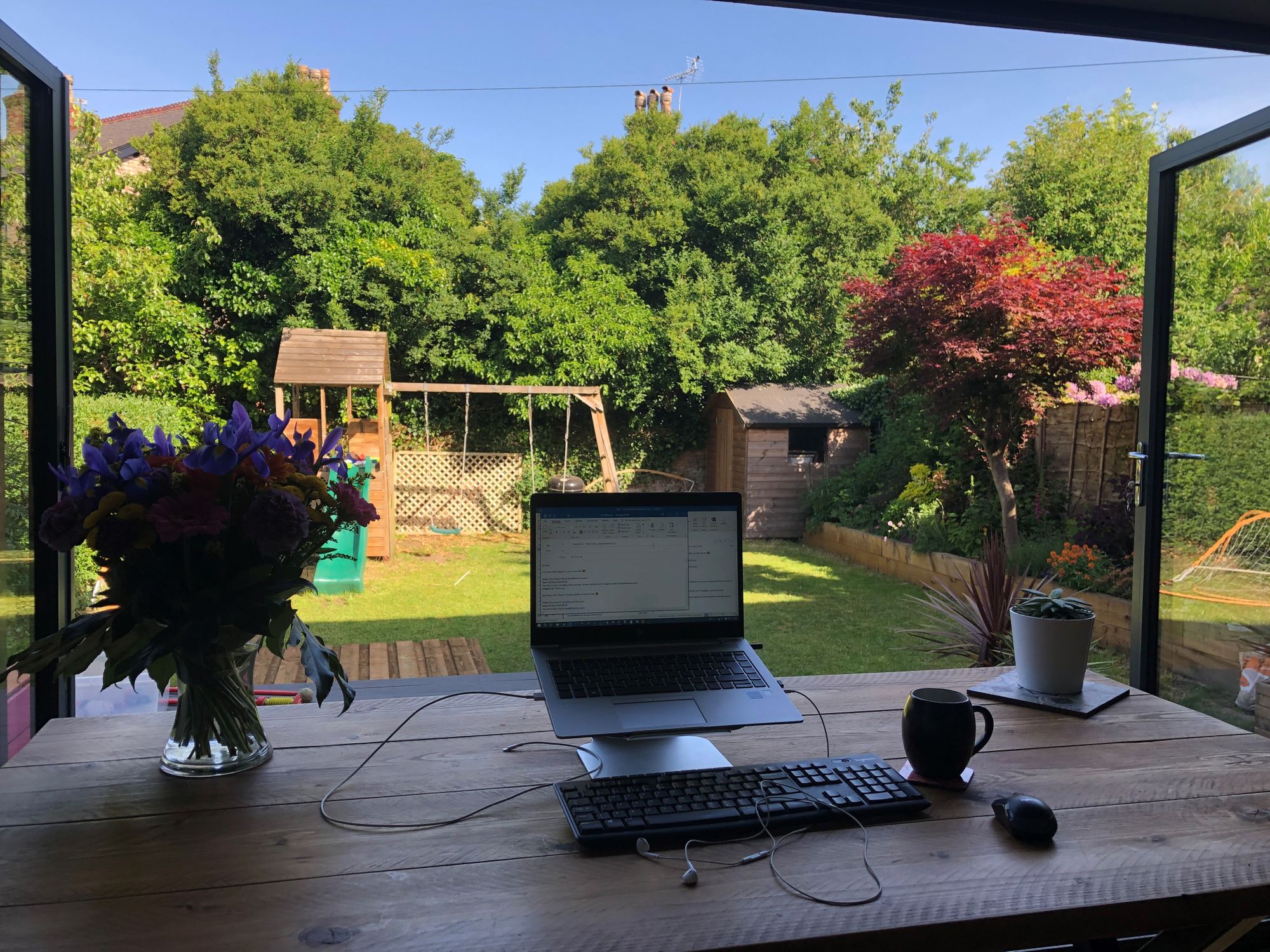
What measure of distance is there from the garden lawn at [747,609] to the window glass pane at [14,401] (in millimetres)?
2934

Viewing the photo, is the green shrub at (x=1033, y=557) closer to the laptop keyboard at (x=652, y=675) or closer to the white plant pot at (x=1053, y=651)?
the white plant pot at (x=1053, y=651)

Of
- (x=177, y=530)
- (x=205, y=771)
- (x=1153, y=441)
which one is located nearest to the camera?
(x=177, y=530)

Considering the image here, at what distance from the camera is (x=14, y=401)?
2051mm

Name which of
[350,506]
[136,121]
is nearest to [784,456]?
[350,506]

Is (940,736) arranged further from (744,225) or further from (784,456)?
(744,225)

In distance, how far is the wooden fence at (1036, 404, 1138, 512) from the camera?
247 inches

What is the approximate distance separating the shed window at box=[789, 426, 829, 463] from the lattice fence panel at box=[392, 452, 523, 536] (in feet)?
10.1

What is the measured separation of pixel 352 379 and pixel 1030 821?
7681 millimetres

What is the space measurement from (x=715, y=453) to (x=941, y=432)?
3420mm

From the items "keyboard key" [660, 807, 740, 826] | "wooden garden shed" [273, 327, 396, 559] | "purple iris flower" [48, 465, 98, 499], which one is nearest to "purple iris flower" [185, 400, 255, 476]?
"purple iris flower" [48, 465, 98, 499]

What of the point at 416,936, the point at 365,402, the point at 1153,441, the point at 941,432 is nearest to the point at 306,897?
the point at 416,936

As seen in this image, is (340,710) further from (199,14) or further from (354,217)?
(199,14)

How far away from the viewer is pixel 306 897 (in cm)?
87

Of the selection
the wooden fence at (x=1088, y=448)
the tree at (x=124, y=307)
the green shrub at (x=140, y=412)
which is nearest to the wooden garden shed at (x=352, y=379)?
the green shrub at (x=140, y=412)
